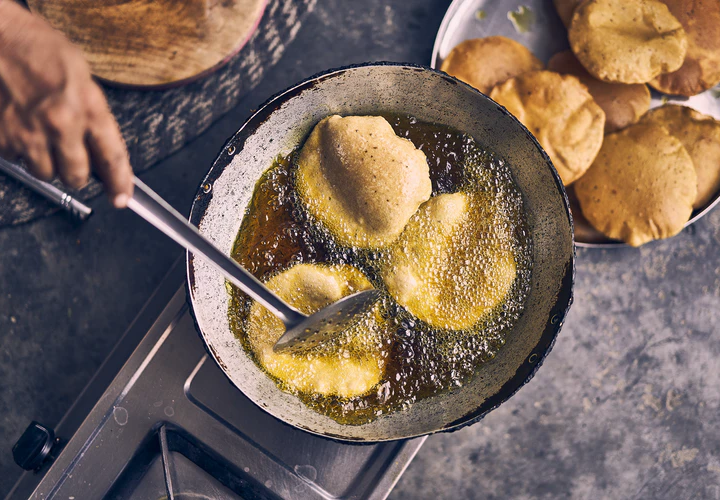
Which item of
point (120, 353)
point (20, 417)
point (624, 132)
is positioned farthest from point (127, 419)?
point (624, 132)

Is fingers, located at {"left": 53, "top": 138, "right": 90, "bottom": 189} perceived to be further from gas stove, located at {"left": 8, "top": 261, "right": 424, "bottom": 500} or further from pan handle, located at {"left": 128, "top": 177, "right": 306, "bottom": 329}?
gas stove, located at {"left": 8, "top": 261, "right": 424, "bottom": 500}

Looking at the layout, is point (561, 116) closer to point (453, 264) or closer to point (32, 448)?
point (453, 264)

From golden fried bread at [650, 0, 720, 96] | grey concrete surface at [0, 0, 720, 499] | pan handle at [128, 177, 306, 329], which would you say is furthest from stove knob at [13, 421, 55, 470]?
golden fried bread at [650, 0, 720, 96]

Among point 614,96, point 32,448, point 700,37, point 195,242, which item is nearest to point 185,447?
point 32,448

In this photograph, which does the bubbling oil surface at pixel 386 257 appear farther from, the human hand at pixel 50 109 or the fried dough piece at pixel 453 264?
the human hand at pixel 50 109

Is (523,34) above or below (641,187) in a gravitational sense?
above

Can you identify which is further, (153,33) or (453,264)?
(153,33)
